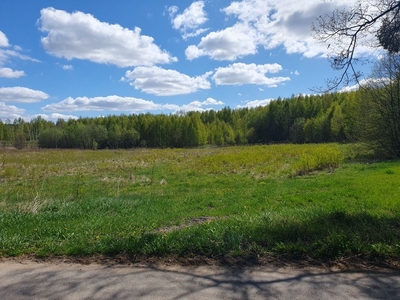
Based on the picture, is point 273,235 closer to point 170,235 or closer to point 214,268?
point 214,268

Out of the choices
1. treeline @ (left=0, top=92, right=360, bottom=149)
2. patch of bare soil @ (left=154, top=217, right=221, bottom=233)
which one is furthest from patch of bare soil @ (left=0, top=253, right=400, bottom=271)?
treeline @ (left=0, top=92, right=360, bottom=149)

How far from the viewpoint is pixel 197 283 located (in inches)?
150

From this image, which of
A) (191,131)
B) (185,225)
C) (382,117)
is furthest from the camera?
(191,131)

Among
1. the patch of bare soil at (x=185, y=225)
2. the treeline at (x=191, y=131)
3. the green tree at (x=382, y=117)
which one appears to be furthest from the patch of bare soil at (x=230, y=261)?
the treeline at (x=191, y=131)

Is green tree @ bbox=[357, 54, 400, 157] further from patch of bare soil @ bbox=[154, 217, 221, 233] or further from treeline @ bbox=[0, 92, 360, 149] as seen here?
treeline @ bbox=[0, 92, 360, 149]

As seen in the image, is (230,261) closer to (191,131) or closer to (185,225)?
(185,225)

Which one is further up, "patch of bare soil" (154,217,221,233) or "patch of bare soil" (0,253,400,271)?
"patch of bare soil" (0,253,400,271)

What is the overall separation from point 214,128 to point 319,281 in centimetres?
9831

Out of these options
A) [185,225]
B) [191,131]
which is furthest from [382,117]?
[191,131]

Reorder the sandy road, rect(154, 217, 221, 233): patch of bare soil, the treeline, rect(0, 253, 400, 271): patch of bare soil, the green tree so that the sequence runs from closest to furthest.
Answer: the sandy road, rect(0, 253, 400, 271): patch of bare soil, rect(154, 217, 221, 233): patch of bare soil, the green tree, the treeline

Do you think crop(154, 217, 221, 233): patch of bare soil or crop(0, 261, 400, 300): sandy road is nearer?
crop(0, 261, 400, 300): sandy road

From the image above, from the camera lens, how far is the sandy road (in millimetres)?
3516

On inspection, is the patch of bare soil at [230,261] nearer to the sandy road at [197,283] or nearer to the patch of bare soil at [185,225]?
the sandy road at [197,283]

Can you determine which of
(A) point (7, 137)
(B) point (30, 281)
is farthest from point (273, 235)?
(A) point (7, 137)
